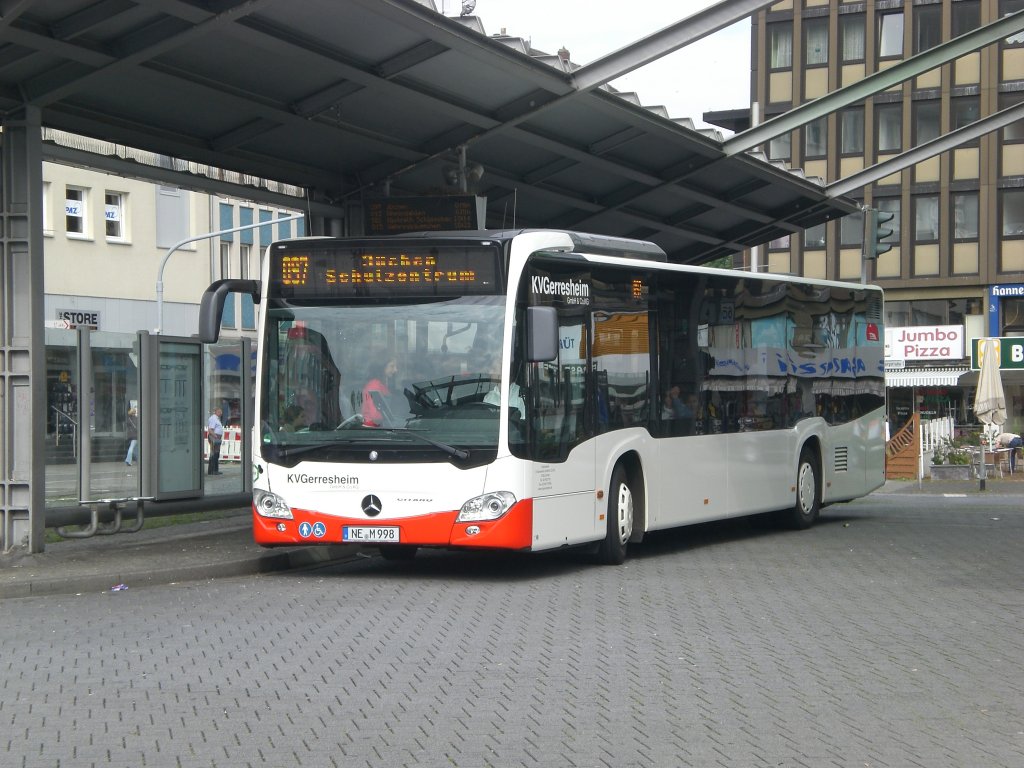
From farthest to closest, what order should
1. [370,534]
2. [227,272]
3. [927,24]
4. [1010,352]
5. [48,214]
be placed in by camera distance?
[227,272], [927,24], [48,214], [1010,352], [370,534]

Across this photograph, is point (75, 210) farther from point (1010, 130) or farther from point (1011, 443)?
point (1010, 130)

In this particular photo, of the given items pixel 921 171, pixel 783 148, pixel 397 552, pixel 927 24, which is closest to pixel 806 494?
pixel 397 552

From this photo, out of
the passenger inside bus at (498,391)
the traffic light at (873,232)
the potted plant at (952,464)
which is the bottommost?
the potted plant at (952,464)

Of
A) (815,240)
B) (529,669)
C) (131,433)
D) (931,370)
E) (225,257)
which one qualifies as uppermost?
(815,240)

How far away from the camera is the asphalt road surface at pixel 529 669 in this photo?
6547 millimetres

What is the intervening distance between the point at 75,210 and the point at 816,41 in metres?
28.3

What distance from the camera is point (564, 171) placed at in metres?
21.0

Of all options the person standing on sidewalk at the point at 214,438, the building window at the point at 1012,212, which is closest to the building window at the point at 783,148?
the building window at the point at 1012,212

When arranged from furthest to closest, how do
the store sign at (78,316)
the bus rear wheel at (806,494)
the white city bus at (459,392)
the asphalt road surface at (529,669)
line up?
1. the store sign at (78,316)
2. the bus rear wheel at (806,494)
3. the white city bus at (459,392)
4. the asphalt road surface at (529,669)

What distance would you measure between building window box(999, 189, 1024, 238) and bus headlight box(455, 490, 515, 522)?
4555 centimetres

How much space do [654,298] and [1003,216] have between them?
42.5 meters

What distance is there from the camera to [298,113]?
1588 cm

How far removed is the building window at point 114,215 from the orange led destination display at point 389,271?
3916 cm

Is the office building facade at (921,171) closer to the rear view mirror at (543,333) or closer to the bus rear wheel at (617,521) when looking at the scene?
the bus rear wheel at (617,521)
